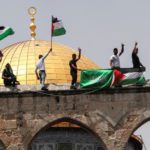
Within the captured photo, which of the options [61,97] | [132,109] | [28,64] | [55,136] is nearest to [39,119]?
[61,97]

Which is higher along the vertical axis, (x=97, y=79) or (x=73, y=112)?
(x=97, y=79)

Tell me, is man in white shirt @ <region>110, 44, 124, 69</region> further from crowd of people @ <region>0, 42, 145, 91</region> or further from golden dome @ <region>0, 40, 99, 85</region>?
golden dome @ <region>0, 40, 99, 85</region>

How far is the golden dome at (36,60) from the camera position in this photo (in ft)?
179

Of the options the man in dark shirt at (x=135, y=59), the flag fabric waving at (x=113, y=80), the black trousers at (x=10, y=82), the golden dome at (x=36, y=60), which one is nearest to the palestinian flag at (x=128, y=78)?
the flag fabric waving at (x=113, y=80)

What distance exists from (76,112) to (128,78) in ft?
8.82

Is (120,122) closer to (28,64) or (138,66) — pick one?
(138,66)

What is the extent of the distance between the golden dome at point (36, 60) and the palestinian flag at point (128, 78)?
1340cm

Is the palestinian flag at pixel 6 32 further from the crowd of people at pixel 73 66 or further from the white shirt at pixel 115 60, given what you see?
the white shirt at pixel 115 60

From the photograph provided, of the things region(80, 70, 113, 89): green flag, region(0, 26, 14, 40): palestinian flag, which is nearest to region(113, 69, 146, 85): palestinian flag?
region(80, 70, 113, 89): green flag

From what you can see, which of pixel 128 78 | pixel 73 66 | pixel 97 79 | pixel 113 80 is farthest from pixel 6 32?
pixel 128 78

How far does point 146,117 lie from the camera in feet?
132

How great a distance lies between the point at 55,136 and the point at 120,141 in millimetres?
12498

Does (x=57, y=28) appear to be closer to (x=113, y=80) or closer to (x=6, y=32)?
(x=6, y=32)

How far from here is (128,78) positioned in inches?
1602
